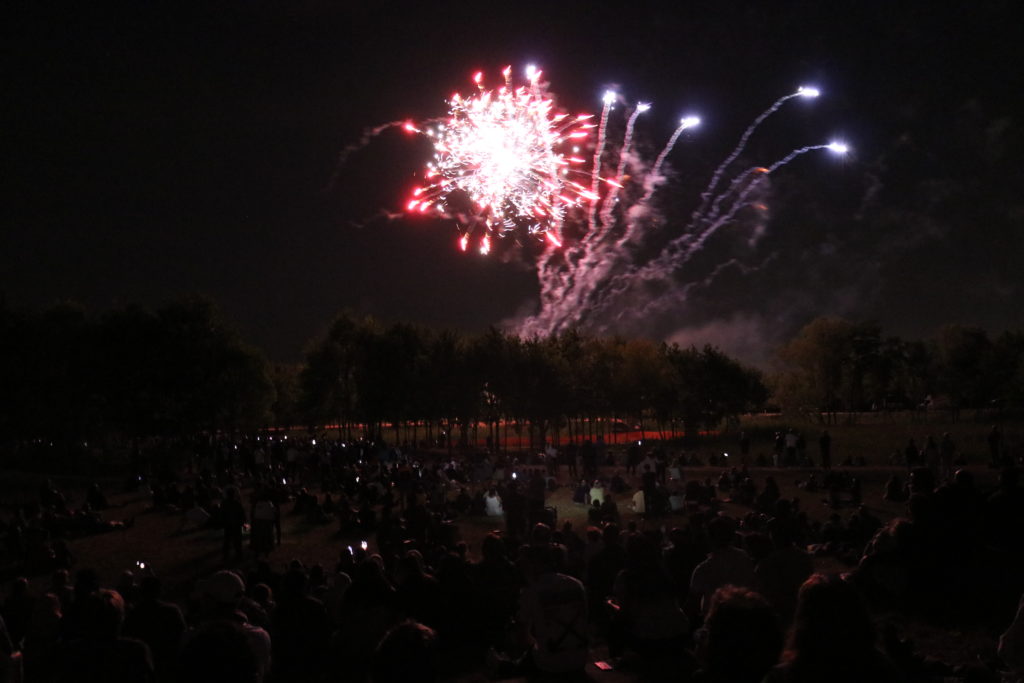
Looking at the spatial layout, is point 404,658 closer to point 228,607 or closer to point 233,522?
point 228,607

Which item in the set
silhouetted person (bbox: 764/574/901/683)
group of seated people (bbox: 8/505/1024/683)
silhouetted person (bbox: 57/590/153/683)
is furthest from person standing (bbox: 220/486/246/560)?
silhouetted person (bbox: 764/574/901/683)

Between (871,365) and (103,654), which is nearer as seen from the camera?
(103,654)

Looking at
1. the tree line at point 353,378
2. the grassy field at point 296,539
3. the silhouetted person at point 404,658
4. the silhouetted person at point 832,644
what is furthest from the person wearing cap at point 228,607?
the tree line at point 353,378

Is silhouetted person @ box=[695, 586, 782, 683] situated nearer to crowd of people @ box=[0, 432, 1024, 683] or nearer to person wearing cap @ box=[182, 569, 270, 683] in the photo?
crowd of people @ box=[0, 432, 1024, 683]

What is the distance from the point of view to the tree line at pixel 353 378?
55.7 meters

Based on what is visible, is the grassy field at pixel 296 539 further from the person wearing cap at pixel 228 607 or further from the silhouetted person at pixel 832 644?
the person wearing cap at pixel 228 607

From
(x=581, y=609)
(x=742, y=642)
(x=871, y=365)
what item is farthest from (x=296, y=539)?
(x=871, y=365)

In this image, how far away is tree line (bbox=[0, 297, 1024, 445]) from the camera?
183 ft

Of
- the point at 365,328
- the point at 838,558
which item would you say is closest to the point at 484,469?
the point at 838,558

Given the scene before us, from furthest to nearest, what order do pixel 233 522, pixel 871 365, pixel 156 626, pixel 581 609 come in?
pixel 871 365 < pixel 233 522 < pixel 156 626 < pixel 581 609

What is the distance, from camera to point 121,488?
107 feet

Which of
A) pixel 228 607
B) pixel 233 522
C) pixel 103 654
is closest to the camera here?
pixel 103 654

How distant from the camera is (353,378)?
261ft

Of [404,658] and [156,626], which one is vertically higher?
[404,658]
